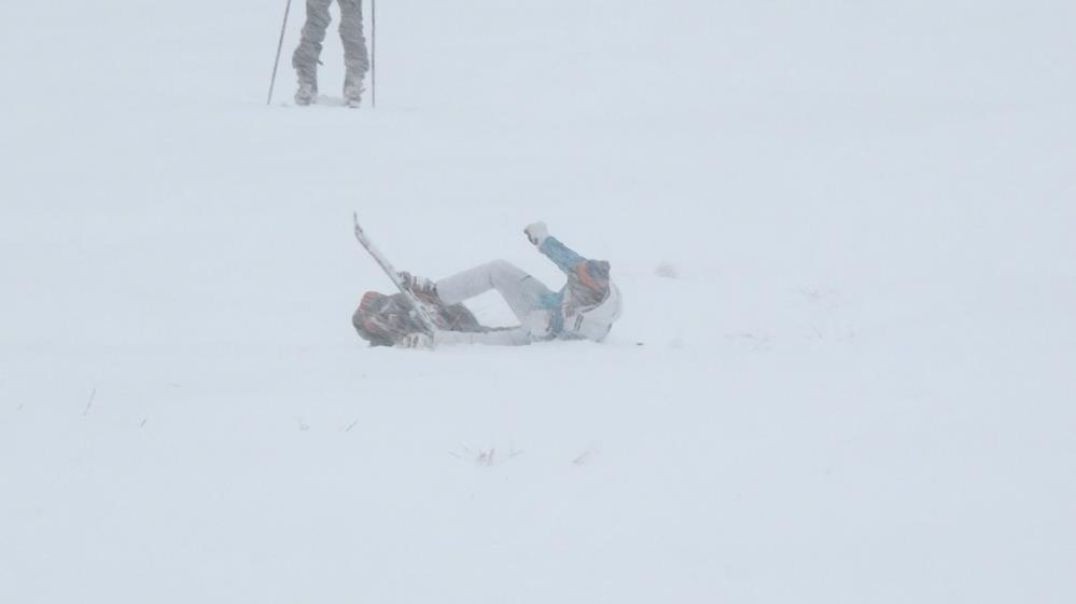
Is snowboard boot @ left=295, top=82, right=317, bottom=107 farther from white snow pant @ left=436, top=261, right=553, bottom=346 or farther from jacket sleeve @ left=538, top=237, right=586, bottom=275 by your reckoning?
jacket sleeve @ left=538, top=237, right=586, bottom=275

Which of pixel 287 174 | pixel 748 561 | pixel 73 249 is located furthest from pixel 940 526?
pixel 287 174

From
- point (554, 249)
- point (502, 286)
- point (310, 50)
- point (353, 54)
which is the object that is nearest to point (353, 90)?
point (353, 54)

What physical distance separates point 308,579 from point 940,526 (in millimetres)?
1953

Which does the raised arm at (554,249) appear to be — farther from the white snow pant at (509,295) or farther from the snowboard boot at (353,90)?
the snowboard boot at (353,90)

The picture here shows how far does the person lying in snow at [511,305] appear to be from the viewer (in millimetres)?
6398

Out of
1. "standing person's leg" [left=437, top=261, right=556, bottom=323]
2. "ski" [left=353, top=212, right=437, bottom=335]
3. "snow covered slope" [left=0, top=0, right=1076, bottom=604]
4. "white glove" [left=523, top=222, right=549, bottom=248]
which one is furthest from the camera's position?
"standing person's leg" [left=437, top=261, right=556, bottom=323]

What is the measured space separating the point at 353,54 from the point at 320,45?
38cm

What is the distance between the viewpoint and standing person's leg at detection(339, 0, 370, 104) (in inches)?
500

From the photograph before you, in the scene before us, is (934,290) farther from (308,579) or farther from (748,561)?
(308,579)

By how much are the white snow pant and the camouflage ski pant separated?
20.8ft

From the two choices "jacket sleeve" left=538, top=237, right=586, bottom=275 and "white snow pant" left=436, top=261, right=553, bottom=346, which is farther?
"white snow pant" left=436, top=261, right=553, bottom=346

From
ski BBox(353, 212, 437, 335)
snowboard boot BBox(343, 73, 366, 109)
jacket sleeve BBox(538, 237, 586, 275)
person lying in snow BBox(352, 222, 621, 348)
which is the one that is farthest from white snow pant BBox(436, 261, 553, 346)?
snowboard boot BBox(343, 73, 366, 109)

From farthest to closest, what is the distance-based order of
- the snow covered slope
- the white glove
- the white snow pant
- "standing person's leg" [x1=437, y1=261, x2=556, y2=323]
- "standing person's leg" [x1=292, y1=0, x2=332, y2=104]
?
"standing person's leg" [x1=292, y1=0, x2=332, y2=104]
"standing person's leg" [x1=437, y1=261, x2=556, y2=323]
the white snow pant
the white glove
the snow covered slope

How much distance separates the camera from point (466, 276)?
269 inches
